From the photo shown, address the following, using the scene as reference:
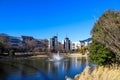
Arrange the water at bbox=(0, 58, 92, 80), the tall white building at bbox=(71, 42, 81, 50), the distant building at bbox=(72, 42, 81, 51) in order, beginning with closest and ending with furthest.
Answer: the water at bbox=(0, 58, 92, 80), the distant building at bbox=(72, 42, 81, 51), the tall white building at bbox=(71, 42, 81, 50)

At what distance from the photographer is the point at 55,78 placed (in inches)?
963

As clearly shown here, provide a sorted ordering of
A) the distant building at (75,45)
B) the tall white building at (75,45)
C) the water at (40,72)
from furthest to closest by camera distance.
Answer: the tall white building at (75,45) → the distant building at (75,45) → the water at (40,72)

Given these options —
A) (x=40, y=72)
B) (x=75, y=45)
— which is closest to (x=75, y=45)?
(x=75, y=45)

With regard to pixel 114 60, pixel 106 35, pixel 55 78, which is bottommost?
pixel 55 78

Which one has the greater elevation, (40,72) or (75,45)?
(75,45)

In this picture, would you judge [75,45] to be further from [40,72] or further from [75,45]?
[40,72]

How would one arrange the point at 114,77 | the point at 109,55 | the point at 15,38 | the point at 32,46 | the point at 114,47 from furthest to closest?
the point at 15,38
the point at 32,46
the point at 109,55
the point at 114,77
the point at 114,47

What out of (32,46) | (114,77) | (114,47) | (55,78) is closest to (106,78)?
(114,77)

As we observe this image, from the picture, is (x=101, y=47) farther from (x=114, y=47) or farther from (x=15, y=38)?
(x=15, y=38)

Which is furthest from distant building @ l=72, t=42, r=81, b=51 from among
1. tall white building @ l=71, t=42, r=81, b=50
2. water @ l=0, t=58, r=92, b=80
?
water @ l=0, t=58, r=92, b=80

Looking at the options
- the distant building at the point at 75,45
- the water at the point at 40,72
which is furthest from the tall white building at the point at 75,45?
the water at the point at 40,72

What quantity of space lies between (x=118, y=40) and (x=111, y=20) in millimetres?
937

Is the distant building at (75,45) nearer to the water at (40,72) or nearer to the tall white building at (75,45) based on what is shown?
the tall white building at (75,45)

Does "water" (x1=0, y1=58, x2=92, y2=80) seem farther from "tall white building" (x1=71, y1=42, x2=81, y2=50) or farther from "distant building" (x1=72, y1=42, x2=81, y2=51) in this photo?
"tall white building" (x1=71, y1=42, x2=81, y2=50)
